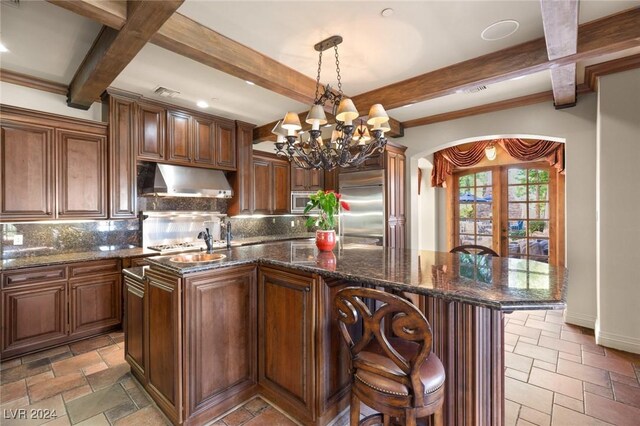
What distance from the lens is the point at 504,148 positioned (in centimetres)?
498

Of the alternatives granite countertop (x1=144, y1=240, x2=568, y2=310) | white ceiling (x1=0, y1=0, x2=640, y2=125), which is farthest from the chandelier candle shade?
granite countertop (x1=144, y1=240, x2=568, y2=310)

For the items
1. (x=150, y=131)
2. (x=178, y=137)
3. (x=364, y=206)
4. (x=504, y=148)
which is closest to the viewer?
(x=150, y=131)

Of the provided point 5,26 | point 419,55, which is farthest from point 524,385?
point 5,26

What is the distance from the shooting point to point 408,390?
132cm

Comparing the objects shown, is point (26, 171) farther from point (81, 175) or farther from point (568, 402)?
point (568, 402)

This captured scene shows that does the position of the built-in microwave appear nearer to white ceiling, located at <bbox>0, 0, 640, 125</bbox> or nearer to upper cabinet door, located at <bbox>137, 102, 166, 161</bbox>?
upper cabinet door, located at <bbox>137, 102, 166, 161</bbox>

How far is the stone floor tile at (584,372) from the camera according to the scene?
7.97 ft

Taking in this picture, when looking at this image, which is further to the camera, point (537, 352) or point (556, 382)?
point (537, 352)

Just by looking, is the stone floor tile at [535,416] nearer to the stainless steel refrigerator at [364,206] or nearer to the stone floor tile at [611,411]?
the stone floor tile at [611,411]

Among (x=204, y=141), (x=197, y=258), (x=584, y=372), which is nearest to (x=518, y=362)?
(x=584, y=372)

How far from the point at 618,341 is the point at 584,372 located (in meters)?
0.82

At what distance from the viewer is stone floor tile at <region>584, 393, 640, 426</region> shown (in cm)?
197

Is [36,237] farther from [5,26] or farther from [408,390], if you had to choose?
[408,390]

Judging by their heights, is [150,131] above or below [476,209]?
above
